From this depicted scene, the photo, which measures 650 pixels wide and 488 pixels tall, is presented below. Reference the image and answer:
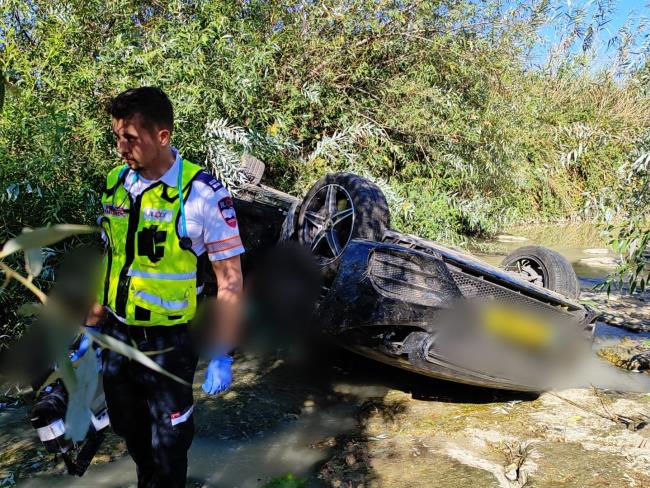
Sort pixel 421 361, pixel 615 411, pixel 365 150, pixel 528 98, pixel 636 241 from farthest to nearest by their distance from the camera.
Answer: pixel 528 98, pixel 365 150, pixel 636 241, pixel 615 411, pixel 421 361

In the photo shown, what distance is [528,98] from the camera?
985 cm

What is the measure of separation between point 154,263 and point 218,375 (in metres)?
0.54

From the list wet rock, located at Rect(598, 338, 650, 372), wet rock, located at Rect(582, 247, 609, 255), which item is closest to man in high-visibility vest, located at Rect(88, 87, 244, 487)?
wet rock, located at Rect(598, 338, 650, 372)

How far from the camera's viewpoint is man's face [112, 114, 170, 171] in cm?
231

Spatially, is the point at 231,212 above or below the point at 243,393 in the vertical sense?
above

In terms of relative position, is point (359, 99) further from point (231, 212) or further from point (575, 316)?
point (231, 212)

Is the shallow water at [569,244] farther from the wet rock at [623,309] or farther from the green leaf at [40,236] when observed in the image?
the green leaf at [40,236]

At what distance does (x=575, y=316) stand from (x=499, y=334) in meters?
0.56

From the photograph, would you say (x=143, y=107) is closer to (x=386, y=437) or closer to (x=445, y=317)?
(x=445, y=317)

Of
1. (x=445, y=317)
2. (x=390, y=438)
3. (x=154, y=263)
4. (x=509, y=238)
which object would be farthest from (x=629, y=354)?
(x=509, y=238)

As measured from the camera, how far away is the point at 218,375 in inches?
101

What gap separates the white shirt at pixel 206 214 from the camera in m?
2.38

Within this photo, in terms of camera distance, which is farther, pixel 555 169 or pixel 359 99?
pixel 555 169

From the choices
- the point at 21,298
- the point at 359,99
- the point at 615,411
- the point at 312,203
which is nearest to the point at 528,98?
the point at 359,99
